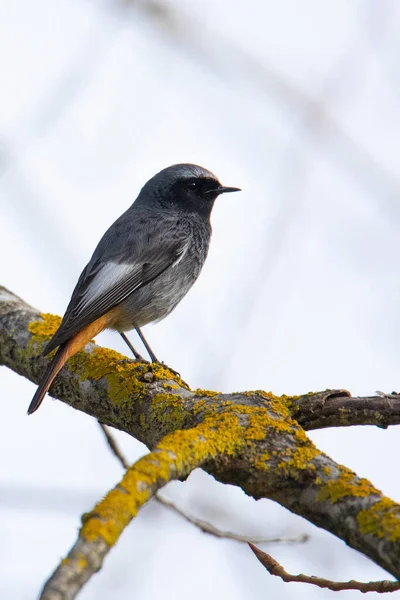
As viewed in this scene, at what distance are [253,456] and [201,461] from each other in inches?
10.8

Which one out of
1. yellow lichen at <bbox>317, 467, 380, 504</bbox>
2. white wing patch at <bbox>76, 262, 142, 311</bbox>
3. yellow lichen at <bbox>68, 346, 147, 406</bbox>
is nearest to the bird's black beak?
white wing patch at <bbox>76, 262, 142, 311</bbox>

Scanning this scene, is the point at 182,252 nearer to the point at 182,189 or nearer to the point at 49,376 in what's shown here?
the point at 182,189

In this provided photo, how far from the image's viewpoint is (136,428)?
402cm

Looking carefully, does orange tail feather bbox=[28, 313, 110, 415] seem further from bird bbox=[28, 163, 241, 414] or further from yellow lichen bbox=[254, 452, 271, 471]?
yellow lichen bbox=[254, 452, 271, 471]

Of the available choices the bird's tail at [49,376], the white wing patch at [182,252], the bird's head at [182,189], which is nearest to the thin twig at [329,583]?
the bird's tail at [49,376]

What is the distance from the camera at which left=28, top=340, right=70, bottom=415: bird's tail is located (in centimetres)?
460

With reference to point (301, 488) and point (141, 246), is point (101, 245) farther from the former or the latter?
point (301, 488)

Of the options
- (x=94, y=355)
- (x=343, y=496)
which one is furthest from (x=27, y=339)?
(x=343, y=496)

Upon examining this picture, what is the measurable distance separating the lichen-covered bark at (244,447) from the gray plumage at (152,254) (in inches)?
40.5

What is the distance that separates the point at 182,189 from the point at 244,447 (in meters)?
3.99

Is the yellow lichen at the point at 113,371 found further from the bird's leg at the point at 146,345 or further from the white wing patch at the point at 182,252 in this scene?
the white wing patch at the point at 182,252

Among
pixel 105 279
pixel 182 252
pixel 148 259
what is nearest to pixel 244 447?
pixel 105 279

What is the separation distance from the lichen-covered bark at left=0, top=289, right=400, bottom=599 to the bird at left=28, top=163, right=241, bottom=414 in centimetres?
82

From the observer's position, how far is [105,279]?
5602 mm
